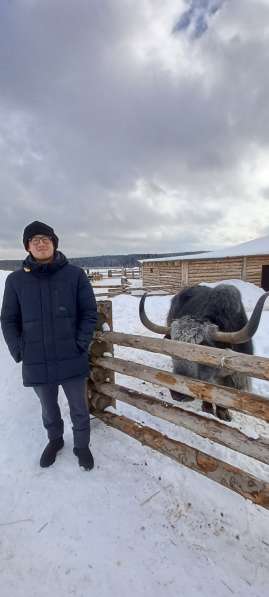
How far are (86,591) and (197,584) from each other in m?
0.76

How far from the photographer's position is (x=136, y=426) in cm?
305

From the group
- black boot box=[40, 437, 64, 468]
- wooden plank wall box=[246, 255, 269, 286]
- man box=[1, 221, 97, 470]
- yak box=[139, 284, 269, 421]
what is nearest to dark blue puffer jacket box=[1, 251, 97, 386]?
man box=[1, 221, 97, 470]

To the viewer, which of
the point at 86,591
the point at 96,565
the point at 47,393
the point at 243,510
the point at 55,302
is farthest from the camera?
the point at 47,393

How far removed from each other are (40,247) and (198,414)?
7.58 feet

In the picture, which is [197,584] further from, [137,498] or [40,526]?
[40,526]

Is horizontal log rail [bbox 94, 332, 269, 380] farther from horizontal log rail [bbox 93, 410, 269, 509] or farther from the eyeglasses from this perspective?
the eyeglasses

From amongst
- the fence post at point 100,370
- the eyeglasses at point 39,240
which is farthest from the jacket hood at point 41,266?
the fence post at point 100,370

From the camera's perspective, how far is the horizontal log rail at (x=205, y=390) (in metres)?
2.19

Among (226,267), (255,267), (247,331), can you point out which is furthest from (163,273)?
(247,331)

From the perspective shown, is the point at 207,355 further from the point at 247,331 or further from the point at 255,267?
the point at 255,267

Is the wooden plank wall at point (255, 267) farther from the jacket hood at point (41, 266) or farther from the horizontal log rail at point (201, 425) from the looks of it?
the jacket hood at point (41, 266)

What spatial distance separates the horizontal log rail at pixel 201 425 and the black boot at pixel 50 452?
760 mm

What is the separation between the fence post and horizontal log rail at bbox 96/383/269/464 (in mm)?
145

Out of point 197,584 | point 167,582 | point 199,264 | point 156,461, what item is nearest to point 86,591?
point 167,582
